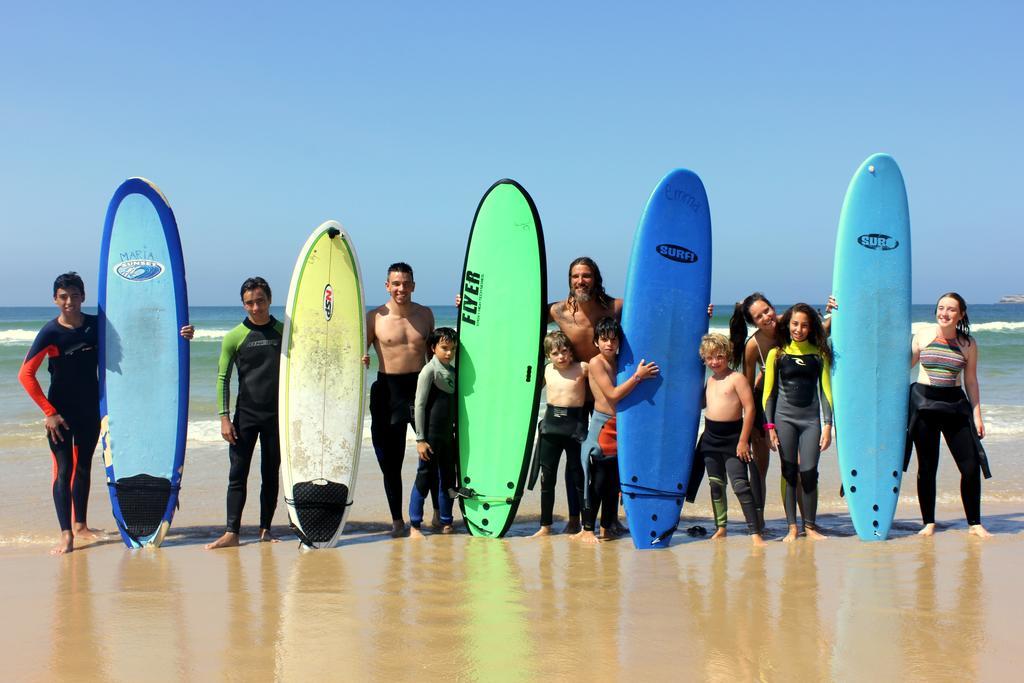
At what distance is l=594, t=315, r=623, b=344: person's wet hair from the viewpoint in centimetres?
488

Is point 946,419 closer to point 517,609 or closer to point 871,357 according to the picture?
point 871,357

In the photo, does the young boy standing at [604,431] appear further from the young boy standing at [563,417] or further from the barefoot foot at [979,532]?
the barefoot foot at [979,532]

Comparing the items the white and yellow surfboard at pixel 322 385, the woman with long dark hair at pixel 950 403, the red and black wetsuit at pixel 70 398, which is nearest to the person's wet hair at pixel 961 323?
the woman with long dark hair at pixel 950 403

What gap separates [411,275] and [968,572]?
134 inches

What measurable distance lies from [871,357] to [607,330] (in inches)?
64.6

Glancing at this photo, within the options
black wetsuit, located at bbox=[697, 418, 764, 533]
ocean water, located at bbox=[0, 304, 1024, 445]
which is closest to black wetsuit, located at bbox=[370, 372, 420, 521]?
black wetsuit, located at bbox=[697, 418, 764, 533]

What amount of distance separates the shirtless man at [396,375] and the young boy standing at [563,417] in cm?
82

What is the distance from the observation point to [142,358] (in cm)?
512

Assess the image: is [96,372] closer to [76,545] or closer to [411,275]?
[76,545]

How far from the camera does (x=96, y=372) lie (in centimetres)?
509

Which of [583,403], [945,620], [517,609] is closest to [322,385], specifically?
[583,403]

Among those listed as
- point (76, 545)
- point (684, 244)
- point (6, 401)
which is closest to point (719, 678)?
point (684, 244)

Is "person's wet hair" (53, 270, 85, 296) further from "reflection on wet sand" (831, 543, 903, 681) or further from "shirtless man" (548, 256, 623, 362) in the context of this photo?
"reflection on wet sand" (831, 543, 903, 681)

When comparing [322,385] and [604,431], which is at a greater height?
[322,385]
